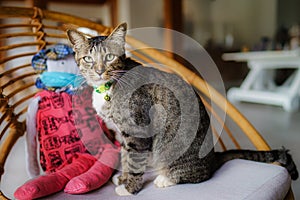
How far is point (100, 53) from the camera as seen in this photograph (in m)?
0.78

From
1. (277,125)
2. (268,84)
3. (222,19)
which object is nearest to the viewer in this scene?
(277,125)

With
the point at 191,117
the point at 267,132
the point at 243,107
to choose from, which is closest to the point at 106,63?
the point at 191,117

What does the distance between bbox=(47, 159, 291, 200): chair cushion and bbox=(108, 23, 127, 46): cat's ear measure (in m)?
0.42

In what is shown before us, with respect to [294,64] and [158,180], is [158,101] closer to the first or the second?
[158,180]

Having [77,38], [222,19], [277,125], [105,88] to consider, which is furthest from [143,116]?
[222,19]

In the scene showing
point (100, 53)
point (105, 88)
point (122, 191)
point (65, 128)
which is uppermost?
point (100, 53)

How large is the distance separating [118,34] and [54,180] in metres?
0.44

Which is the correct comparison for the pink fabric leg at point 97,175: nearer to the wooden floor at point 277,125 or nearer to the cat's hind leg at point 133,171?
the cat's hind leg at point 133,171

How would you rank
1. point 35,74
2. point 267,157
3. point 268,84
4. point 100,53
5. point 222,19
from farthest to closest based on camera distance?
point 222,19 → point 268,84 → point 35,74 → point 267,157 → point 100,53

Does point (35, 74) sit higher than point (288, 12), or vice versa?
point (288, 12)

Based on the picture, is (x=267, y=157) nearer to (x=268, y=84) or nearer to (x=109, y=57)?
(x=109, y=57)

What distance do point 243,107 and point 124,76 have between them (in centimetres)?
272

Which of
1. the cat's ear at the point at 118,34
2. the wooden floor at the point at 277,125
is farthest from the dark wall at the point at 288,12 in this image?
the cat's ear at the point at 118,34

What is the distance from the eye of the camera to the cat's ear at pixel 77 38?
795 mm
